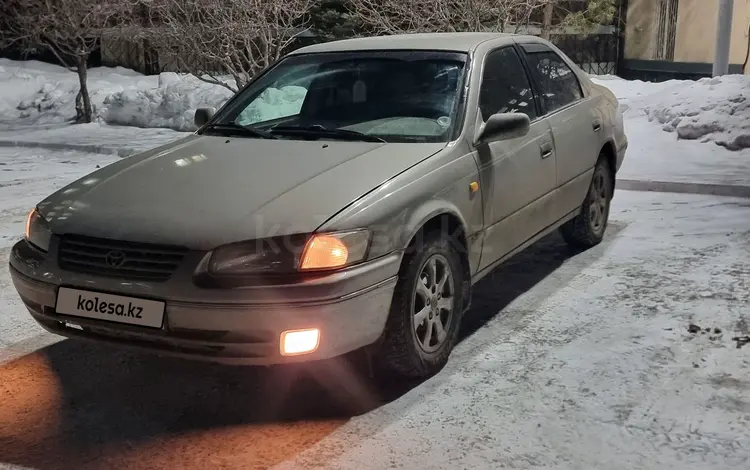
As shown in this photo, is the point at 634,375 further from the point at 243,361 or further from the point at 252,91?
the point at 252,91

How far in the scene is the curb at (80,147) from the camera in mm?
11125

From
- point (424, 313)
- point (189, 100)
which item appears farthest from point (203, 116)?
point (189, 100)

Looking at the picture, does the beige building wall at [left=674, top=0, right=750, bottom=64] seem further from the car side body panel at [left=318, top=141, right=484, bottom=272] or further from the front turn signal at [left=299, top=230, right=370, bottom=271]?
the front turn signal at [left=299, top=230, right=370, bottom=271]

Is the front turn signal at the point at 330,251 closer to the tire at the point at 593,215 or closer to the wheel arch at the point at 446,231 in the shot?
the wheel arch at the point at 446,231

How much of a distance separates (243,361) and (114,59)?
2058cm

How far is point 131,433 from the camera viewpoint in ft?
11.0

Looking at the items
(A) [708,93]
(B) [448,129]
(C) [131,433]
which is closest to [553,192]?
(B) [448,129]

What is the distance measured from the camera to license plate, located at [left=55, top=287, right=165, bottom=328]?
324 cm

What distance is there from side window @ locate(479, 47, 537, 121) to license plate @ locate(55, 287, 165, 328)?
2.06 metres

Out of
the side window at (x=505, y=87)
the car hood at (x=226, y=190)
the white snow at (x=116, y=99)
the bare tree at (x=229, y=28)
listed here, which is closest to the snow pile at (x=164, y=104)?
the white snow at (x=116, y=99)

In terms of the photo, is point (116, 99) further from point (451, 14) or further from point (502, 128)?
point (502, 128)

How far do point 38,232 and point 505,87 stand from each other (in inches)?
103

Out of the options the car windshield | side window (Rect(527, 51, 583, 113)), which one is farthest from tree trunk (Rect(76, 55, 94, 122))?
side window (Rect(527, 51, 583, 113))

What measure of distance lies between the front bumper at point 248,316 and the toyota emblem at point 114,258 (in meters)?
0.07
